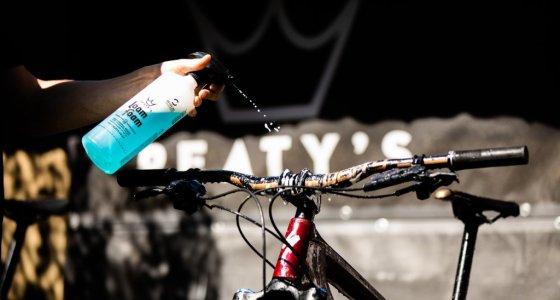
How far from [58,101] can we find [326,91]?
3.06 m

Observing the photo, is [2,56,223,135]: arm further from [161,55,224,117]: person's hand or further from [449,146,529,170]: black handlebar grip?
[449,146,529,170]: black handlebar grip

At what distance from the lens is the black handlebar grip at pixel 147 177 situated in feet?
7.68

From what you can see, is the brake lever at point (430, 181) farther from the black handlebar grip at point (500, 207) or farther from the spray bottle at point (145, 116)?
the black handlebar grip at point (500, 207)

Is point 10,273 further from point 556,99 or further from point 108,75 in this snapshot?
point 556,99

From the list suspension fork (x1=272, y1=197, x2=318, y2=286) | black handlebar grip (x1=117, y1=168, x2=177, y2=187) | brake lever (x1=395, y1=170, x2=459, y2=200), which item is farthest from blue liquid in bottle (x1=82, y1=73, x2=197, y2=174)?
brake lever (x1=395, y1=170, x2=459, y2=200)

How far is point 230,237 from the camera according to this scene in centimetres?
565

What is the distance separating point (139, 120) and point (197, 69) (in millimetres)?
249

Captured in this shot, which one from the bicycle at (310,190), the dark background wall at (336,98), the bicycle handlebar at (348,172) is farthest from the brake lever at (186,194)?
the dark background wall at (336,98)

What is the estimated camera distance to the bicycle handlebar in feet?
6.18

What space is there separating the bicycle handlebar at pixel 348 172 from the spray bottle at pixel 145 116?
5.0 inches

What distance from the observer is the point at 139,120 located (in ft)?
7.50

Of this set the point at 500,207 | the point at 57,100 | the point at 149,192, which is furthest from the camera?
the point at 500,207

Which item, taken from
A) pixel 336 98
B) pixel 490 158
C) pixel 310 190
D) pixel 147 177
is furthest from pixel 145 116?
pixel 336 98

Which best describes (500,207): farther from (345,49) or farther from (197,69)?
(345,49)
